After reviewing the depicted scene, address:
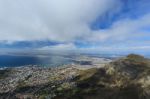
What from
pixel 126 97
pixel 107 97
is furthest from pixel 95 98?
pixel 126 97

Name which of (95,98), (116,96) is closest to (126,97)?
(116,96)

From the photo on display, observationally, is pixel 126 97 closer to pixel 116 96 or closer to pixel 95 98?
pixel 116 96

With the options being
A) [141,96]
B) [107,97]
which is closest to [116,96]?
[107,97]

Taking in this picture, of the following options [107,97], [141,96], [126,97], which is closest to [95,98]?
[107,97]

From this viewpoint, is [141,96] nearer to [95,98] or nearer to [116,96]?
[116,96]
